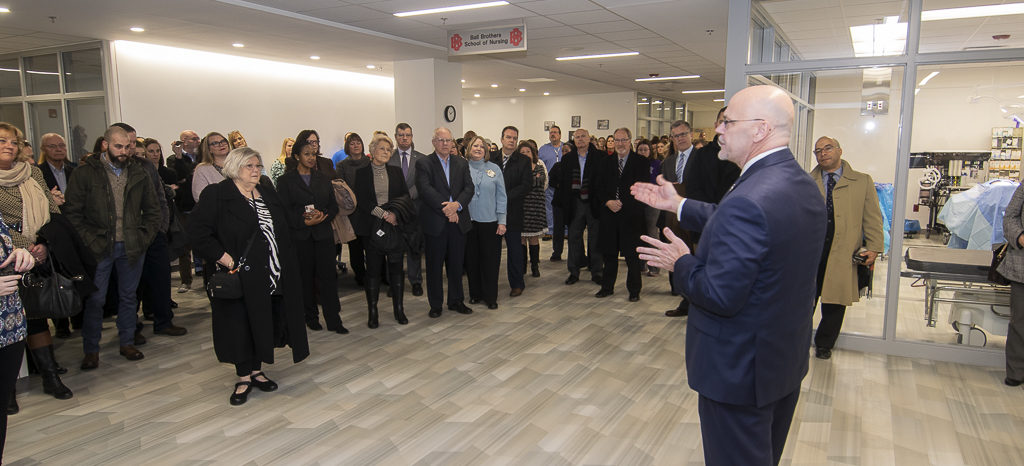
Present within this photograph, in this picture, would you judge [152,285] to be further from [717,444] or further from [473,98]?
[473,98]

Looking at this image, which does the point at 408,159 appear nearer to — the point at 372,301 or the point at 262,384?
the point at 372,301

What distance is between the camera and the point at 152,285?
495 cm

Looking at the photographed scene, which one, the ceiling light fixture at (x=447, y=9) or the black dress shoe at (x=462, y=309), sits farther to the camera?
the ceiling light fixture at (x=447, y=9)

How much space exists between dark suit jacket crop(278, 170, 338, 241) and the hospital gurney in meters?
4.58

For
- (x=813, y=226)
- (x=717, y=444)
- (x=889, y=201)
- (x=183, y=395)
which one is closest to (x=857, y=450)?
(x=717, y=444)

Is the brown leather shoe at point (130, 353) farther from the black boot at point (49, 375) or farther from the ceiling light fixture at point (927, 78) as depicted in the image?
the ceiling light fixture at point (927, 78)

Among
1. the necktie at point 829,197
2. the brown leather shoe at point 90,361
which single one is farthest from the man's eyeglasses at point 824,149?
the brown leather shoe at point 90,361

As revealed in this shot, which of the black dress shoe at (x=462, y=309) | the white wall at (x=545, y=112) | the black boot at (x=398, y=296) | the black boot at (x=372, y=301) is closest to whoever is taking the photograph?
the black boot at (x=372, y=301)

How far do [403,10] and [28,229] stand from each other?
15.0ft

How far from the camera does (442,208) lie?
211 inches

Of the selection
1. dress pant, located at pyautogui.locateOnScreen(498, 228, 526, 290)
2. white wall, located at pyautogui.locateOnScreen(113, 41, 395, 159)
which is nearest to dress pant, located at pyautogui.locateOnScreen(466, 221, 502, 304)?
dress pant, located at pyautogui.locateOnScreen(498, 228, 526, 290)

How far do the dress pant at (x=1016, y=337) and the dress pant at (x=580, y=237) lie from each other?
3.59 metres

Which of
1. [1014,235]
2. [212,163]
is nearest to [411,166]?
[212,163]

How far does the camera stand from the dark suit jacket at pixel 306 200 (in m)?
4.55
